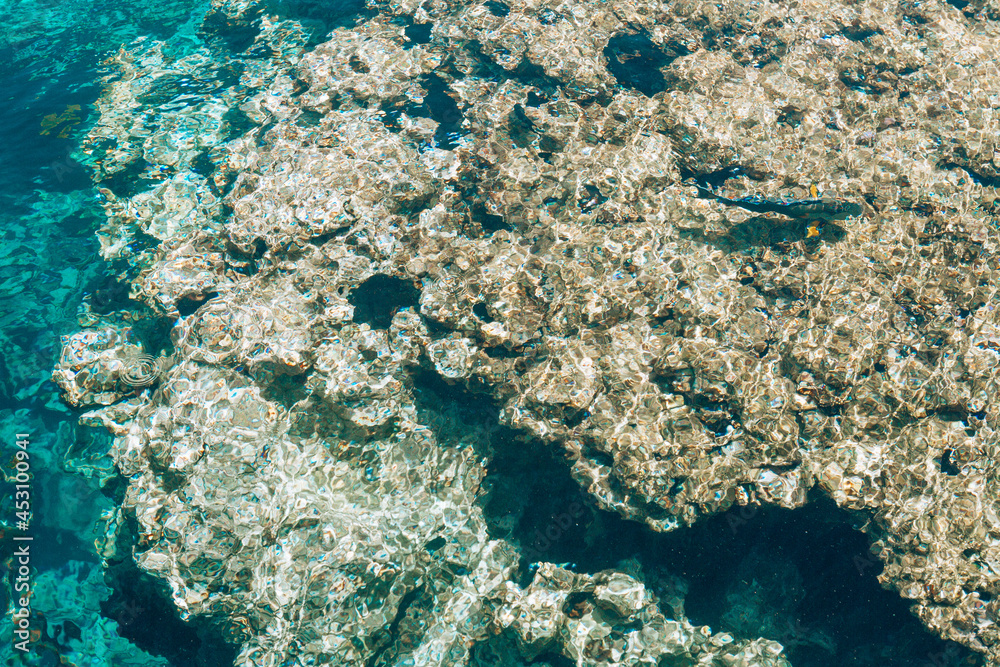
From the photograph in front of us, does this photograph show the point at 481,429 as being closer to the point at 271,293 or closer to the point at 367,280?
the point at 367,280

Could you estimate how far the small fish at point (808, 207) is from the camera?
4801mm

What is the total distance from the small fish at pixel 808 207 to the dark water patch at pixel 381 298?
295cm

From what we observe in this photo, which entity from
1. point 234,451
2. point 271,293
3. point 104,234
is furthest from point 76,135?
point 234,451

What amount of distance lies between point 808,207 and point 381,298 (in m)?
3.65

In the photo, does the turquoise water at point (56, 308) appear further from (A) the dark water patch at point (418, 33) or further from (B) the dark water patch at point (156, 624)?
(A) the dark water patch at point (418, 33)

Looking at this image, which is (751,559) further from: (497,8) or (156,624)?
(497,8)

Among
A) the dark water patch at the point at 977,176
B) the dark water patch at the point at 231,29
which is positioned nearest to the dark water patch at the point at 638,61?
the dark water patch at the point at 977,176

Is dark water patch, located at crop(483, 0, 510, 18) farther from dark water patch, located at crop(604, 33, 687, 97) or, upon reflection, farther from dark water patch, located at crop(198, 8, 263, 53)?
dark water patch, located at crop(198, 8, 263, 53)

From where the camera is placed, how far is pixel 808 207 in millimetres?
4840

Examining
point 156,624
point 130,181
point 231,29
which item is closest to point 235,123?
point 130,181

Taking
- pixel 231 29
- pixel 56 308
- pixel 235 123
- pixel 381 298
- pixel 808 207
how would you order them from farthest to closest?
pixel 231 29
pixel 235 123
pixel 56 308
pixel 381 298
pixel 808 207

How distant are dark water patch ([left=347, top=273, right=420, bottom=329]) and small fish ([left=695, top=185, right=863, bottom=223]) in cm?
295

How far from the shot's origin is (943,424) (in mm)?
3961

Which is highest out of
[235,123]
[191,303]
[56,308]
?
[235,123]
